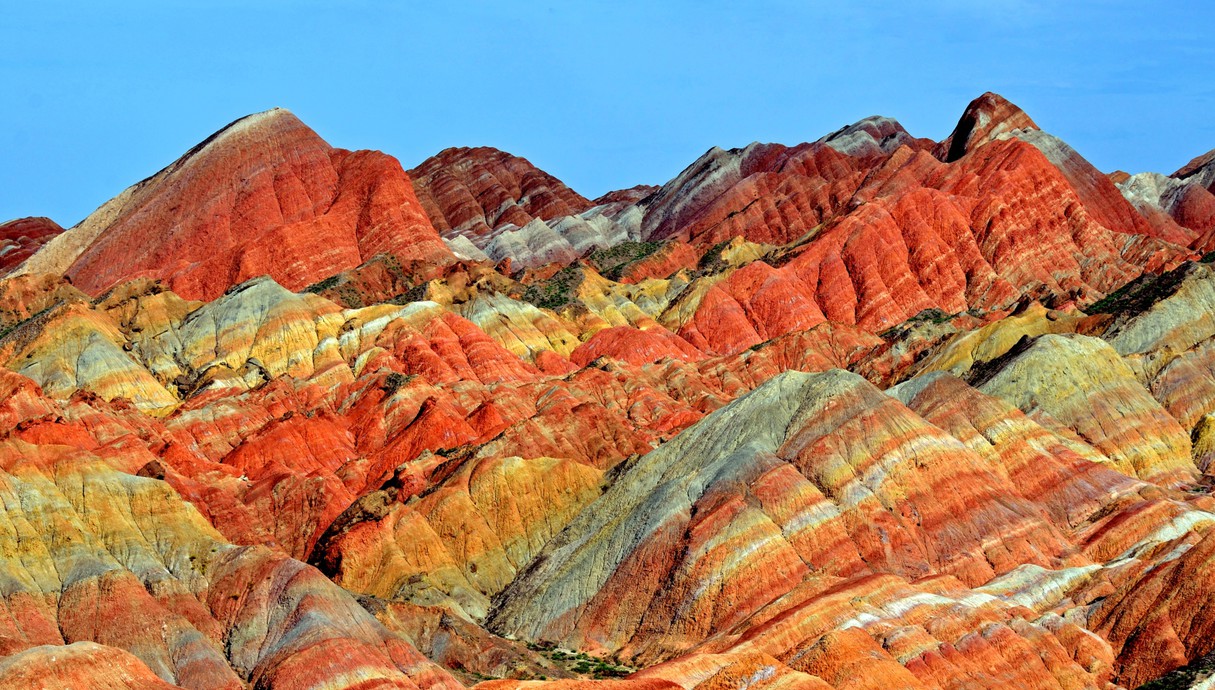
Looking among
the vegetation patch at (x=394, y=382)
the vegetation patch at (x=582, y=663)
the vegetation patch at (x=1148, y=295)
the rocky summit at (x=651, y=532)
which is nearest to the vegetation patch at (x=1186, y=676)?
the rocky summit at (x=651, y=532)

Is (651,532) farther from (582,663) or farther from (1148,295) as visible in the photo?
(1148,295)

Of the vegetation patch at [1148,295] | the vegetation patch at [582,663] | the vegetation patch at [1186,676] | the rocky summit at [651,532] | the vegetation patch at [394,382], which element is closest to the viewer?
the vegetation patch at [1186,676]

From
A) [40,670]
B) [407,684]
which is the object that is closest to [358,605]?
[407,684]

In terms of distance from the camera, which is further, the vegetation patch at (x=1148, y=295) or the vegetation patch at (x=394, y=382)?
the vegetation patch at (x=394, y=382)

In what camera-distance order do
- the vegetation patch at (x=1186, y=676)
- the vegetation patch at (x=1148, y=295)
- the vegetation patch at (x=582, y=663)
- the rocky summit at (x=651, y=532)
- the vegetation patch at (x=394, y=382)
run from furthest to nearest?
the vegetation patch at (x=394, y=382) < the vegetation patch at (x=1148, y=295) < the vegetation patch at (x=582, y=663) < the rocky summit at (x=651, y=532) < the vegetation patch at (x=1186, y=676)

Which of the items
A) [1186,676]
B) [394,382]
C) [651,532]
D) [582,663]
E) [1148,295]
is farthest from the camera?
[394,382]

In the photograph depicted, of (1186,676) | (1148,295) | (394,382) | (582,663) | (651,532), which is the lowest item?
→ (1186,676)

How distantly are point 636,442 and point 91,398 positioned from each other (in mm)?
45885

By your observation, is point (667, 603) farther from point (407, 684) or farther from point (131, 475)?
point (131, 475)

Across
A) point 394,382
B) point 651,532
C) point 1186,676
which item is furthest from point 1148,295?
point 1186,676

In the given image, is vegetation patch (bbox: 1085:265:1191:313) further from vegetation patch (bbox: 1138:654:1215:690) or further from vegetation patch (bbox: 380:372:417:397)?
vegetation patch (bbox: 1138:654:1215:690)

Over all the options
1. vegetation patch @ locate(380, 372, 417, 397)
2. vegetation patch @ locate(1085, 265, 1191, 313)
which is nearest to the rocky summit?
vegetation patch @ locate(380, 372, 417, 397)

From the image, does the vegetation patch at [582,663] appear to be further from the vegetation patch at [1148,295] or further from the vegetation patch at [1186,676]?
the vegetation patch at [1148,295]

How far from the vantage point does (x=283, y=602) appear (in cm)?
11119
